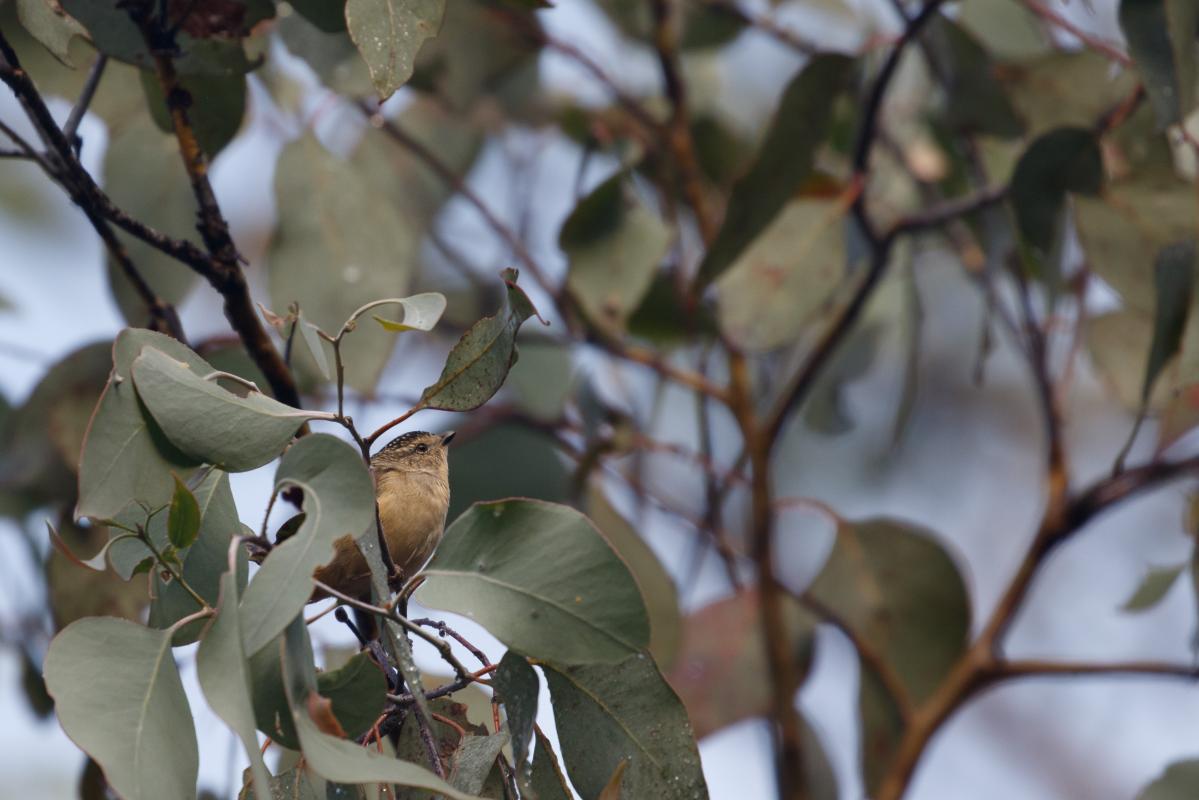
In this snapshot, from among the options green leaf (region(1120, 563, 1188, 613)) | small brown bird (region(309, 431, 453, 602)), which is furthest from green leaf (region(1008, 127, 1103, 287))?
small brown bird (region(309, 431, 453, 602))

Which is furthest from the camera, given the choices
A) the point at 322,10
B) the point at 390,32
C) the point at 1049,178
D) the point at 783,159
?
the point at 783,159

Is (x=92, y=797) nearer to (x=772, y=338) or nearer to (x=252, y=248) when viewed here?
(x=772, y=338)

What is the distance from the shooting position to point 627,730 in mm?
1340

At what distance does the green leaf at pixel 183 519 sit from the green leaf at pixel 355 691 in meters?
0.19

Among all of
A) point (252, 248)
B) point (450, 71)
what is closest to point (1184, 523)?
point (450, 71)

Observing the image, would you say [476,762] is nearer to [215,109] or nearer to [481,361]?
[481,361]

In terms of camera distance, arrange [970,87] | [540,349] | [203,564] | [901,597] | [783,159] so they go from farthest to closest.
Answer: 1. [540,349]
2. [901,597]
3. [970,87]
4. [783,159]
5. [203,564]

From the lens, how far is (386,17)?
4.57 feet

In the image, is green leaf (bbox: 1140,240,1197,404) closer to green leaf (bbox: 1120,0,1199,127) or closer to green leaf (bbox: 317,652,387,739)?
green leaf (bbox: 1120,0,1199,127)

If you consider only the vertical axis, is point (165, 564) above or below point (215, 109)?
below

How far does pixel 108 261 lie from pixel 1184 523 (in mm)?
1929

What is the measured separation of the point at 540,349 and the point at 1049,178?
1274 mm

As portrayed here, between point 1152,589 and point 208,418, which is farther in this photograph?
point 1152,589

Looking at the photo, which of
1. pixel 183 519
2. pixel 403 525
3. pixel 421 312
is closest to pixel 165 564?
pixel 183 519
